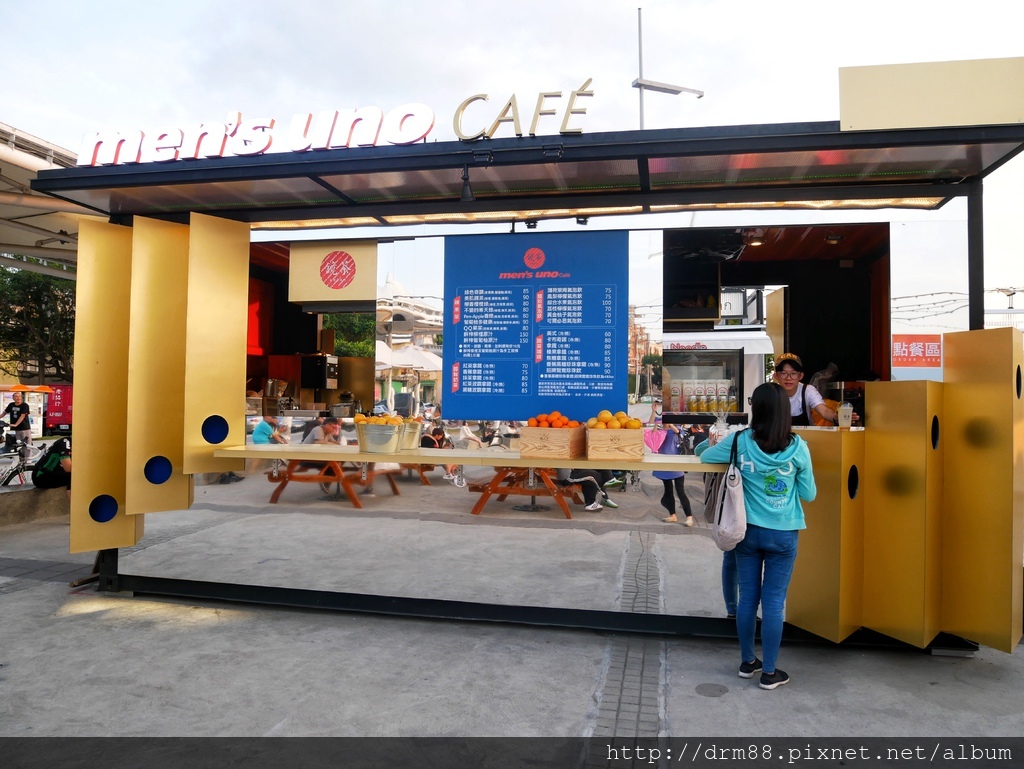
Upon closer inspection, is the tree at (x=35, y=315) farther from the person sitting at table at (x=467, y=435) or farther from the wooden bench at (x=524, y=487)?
the wooden bench at (x=524, y=487)

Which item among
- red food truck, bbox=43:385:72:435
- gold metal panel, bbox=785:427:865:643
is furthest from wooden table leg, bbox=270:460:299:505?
red food truck, bbox=43:385:72:435

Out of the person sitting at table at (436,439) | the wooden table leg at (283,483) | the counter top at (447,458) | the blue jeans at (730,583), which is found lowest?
the blue jeans at (730,583)

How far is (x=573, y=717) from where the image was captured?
344cm

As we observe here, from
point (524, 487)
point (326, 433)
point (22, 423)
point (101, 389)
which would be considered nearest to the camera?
point (524, 487)

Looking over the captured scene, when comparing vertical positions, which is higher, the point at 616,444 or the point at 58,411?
the point at 616,444

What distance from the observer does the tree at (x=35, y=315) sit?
84.7 feet

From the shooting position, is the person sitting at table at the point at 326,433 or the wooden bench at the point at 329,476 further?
the person sitting at table at the point at 326,433

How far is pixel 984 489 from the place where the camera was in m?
4.04

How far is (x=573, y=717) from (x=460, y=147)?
3.55 m

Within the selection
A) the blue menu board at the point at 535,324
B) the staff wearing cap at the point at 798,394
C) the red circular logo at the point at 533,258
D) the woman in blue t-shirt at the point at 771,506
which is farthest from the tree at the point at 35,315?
the woman in blue t-shirt at the point at 771,506

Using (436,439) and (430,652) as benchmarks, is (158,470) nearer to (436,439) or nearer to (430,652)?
(436,439)

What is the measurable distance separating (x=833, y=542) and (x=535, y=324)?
2.62 metres

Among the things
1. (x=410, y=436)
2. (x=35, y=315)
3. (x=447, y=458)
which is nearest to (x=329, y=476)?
(x=410, y=436)

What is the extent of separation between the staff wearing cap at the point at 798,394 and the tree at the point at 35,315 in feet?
94.3
